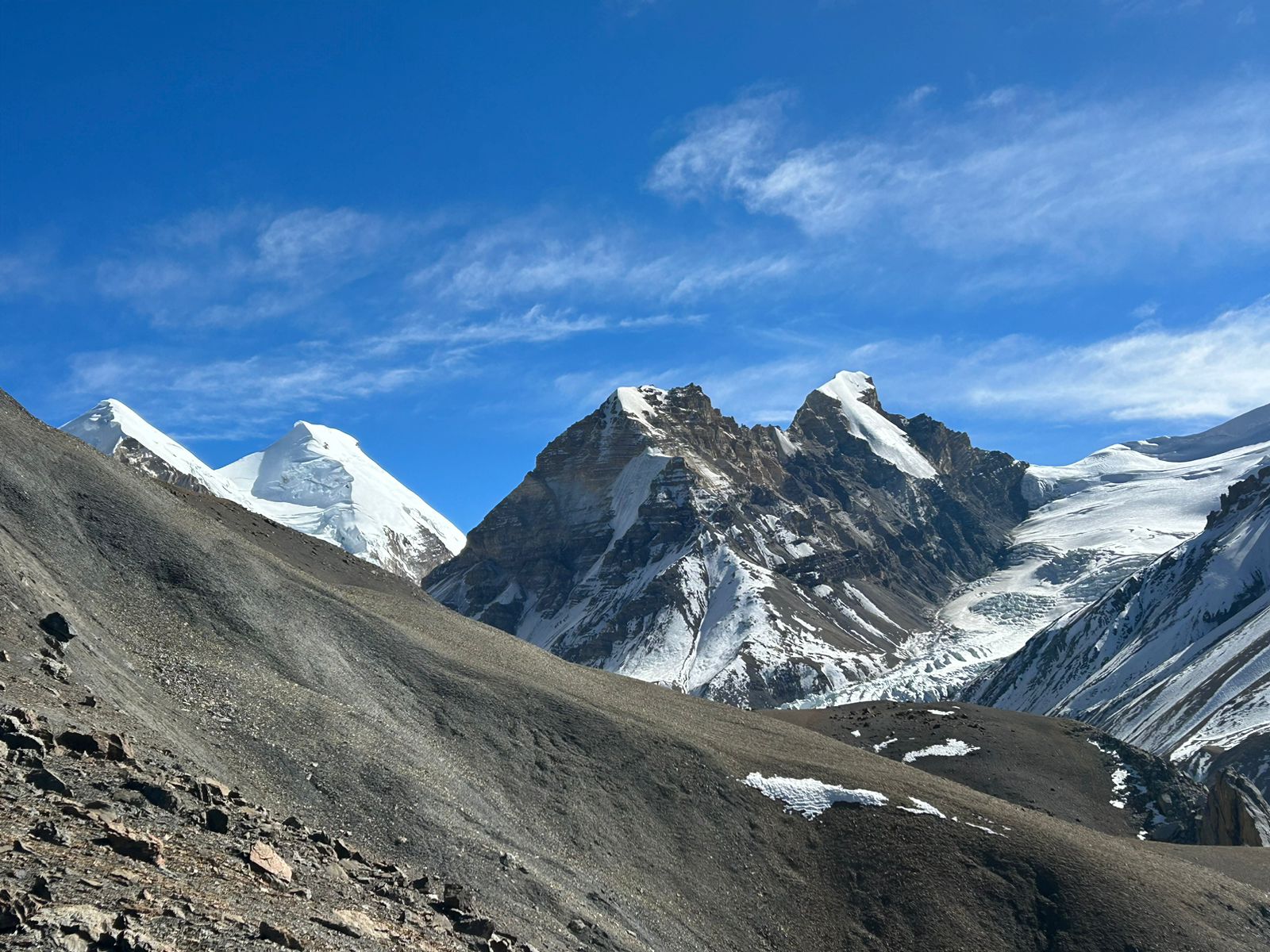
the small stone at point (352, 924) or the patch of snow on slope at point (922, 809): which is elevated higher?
the patch of snow on slope at point (922, 809)

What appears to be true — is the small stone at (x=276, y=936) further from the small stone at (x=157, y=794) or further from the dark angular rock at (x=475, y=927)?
the dark angular rock at (x=475, y=927)

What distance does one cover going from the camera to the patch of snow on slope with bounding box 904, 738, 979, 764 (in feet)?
352

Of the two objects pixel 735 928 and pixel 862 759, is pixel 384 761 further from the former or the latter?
pixel 862 759

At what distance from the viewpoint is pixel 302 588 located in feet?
209

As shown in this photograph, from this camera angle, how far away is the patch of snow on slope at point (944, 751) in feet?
352

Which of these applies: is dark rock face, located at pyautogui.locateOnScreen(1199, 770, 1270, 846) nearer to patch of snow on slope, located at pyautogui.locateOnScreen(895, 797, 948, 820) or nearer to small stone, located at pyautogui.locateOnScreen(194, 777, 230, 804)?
patch of snow on slope, located at pyautogui.locateOnScreen(895, 797, 948, 820)

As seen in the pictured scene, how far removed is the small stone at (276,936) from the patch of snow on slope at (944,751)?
92.0 m

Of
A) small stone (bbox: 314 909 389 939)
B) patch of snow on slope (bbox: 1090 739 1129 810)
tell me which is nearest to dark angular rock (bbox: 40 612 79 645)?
small stone (bbox: 314 909 389 939)

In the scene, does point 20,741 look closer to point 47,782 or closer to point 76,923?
point 47,782

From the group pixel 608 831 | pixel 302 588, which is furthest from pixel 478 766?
pixel 302 588

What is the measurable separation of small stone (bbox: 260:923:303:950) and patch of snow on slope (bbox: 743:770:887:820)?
43.9 meters

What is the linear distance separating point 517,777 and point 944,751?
64.4 meters

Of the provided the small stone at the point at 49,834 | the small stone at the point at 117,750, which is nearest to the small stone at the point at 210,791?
the small stone at the point at 117,750

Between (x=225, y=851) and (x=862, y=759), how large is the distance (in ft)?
184
